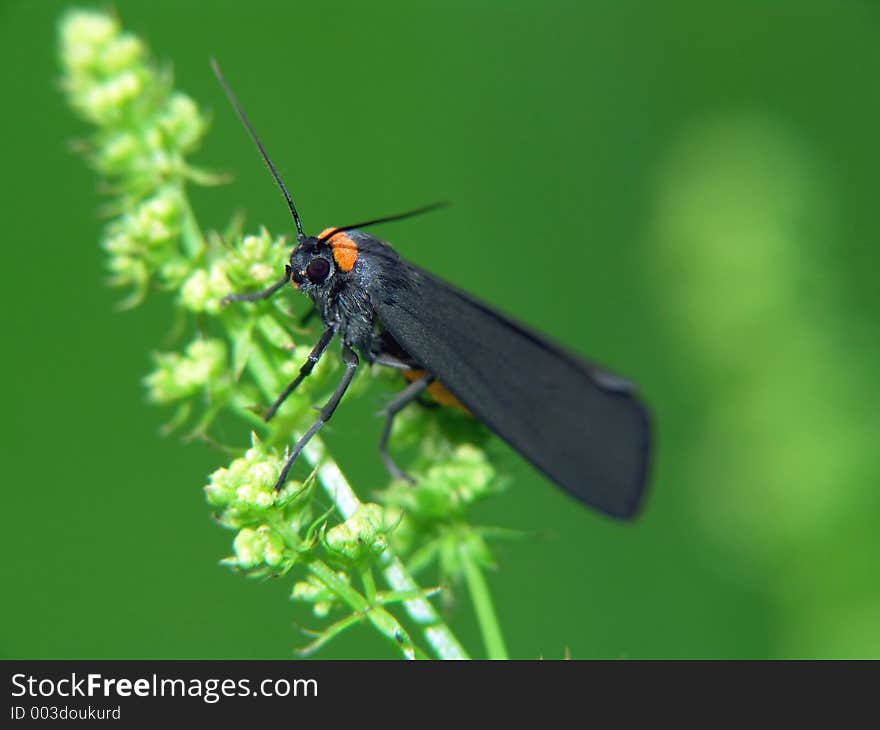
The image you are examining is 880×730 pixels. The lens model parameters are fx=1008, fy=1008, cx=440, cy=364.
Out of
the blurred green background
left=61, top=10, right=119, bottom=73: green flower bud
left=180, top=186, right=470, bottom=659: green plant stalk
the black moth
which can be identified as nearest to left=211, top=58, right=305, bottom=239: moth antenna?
the black moth

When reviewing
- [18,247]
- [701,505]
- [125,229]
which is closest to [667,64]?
[701,505]

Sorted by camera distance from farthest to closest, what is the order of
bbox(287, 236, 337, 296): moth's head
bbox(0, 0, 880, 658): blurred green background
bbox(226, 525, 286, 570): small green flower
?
bbox(0, 0, 880, 658): blurred green background → bbox(287, 236, 337, 296): moth's head → bbox(226, 525, 286, 570): small green flower

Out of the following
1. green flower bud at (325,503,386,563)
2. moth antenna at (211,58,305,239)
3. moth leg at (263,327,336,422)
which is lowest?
green flower bud at (325,503,386,563)

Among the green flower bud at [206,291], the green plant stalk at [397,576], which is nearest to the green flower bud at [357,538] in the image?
the green plant stalk at [397,576]

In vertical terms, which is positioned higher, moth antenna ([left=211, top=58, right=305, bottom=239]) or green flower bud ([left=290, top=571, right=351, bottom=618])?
moth antenna ([left=211, top=58, right=305, bottom=239])

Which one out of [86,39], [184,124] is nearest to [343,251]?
[184,124]

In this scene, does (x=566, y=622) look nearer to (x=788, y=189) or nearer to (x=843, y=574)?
(x=843, y=574)

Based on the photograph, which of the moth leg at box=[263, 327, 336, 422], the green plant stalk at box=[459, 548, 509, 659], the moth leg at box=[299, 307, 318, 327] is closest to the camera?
the green plant stalk at box=[459, 548, 509, 659]

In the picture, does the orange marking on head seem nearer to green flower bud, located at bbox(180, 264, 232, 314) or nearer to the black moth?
the black moth
